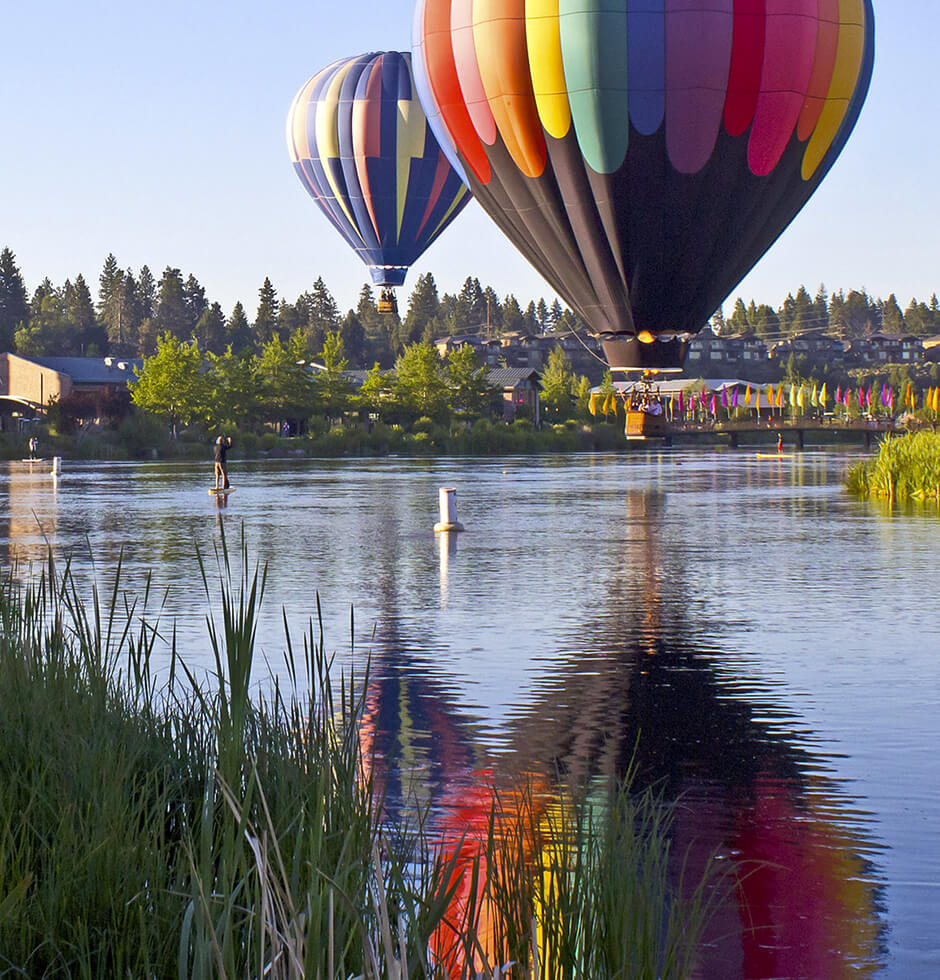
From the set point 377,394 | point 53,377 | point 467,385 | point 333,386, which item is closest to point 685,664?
point 333,386

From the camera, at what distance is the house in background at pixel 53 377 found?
125 m

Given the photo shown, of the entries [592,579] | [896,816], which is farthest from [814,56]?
[896,816]

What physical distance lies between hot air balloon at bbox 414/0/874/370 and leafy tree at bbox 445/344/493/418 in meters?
89.4

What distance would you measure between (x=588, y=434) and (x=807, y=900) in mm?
107225

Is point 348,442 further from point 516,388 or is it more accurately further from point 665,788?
point 665,788

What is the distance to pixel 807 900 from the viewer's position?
6.08m

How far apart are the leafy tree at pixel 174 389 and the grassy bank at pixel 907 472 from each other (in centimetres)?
6937

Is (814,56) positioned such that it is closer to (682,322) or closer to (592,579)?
(682,322)

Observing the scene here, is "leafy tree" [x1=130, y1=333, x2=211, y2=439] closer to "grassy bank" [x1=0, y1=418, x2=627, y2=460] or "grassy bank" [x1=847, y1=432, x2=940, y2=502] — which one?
"grassy bank" [x1=0, y1=418, x2=627, y2=460]

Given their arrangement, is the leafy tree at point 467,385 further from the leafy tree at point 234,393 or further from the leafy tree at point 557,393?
the leafy tree at point 557,393

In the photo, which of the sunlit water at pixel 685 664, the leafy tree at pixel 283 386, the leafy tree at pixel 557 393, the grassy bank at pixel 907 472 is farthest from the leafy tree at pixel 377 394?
the sunlit water at pixel 685 664

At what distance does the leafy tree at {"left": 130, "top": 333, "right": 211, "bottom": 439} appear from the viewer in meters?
103

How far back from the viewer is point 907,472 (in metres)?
36.7

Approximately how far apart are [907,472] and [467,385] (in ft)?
264
